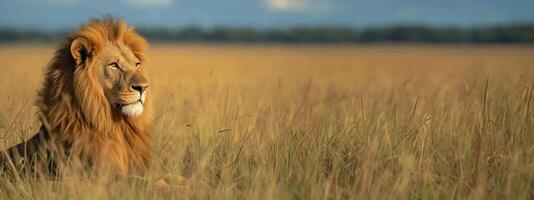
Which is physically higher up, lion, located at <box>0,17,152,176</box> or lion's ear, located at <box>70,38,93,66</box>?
lion's ear, located at <box>70,38,93,66</box>

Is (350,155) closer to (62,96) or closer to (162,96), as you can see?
(62,96)

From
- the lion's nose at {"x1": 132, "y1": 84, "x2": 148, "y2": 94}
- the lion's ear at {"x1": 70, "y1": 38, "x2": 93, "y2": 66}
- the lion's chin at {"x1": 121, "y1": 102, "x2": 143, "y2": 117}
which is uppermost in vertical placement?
the lion's ear at {"x1": 70, "y1": 38, "x2": 93, "y2": 66}

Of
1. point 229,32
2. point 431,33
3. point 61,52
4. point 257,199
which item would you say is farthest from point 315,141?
point 229,32

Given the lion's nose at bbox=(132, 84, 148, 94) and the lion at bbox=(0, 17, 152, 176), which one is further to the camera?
the lion's nose at bbox=(132, 84, 148, 94)

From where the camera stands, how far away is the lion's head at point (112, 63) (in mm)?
3943

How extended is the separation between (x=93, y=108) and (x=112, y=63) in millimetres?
348

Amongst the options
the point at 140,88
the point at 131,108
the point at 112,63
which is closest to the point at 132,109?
the point at 131,108

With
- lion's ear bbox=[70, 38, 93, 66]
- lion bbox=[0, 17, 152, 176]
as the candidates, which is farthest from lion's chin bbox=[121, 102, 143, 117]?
lion's ear bbox=[70, 38, 93, 66]

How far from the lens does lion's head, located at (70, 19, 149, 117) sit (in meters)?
3.94

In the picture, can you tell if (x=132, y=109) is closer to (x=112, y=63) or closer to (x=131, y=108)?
(x=131, y=108)

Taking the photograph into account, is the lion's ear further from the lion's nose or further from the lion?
the lion's nose

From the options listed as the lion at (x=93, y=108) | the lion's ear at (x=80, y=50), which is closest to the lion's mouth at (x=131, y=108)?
the lion at (x=93, y=108)

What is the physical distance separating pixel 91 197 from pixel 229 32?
108 metres

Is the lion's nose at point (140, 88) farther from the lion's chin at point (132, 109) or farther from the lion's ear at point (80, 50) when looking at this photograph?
the lion's ear at point (80, 50)
